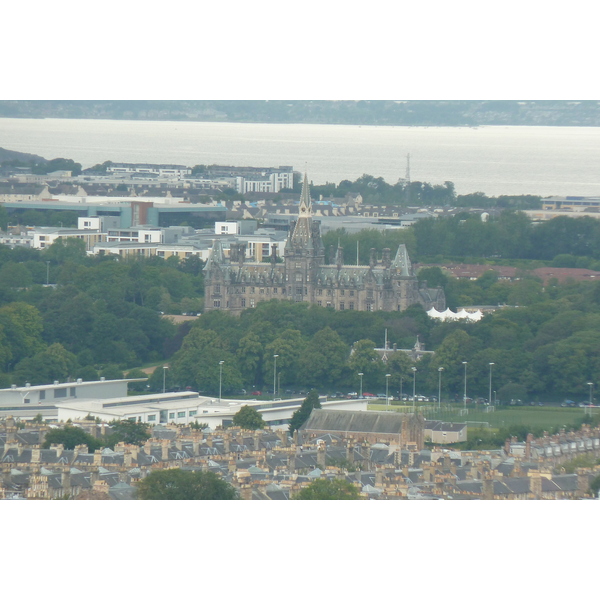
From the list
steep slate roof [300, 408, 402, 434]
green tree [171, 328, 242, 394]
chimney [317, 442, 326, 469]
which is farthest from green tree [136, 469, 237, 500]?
green tree [171, 328, 242, 394]

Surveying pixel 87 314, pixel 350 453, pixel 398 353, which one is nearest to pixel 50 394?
pixel 398 353

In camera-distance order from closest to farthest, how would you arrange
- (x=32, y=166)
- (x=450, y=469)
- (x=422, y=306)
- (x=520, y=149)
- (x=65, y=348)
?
(x=450, y=469) → (x=65, y=348) → (x=422, y=306) → (x=32, y=166) → (x=520, y=149)

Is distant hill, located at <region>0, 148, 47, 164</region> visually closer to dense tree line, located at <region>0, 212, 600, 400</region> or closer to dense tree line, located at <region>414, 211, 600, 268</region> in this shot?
dense tree line, located at <region>414, 211, 600, 268</region>

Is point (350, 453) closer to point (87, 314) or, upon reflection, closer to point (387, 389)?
point (387, 389)

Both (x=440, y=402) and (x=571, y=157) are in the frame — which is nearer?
(x=440, y=402)

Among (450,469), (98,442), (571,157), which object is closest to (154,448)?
(98,442)

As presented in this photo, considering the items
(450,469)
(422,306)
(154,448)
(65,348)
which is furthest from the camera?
(422,306)

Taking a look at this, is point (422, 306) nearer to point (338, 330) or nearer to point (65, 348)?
point (338, 330)
